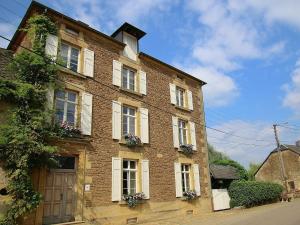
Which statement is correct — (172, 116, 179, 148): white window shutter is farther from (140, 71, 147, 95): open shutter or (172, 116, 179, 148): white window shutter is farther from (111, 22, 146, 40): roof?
(111, 22, 146, 40): roof

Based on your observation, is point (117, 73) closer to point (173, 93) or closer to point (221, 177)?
point (173, 93)

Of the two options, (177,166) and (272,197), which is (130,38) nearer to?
(177,166)

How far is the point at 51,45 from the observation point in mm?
12023

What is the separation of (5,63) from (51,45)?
209 centimetres

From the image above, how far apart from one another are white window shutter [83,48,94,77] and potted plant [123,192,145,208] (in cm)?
575

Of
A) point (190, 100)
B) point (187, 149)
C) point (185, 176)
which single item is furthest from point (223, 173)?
point (190, 100)

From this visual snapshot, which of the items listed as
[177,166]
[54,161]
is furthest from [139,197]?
[54,161]

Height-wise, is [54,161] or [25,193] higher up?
[54,161]

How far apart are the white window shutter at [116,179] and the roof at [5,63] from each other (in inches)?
216

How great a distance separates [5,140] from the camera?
30.3ft

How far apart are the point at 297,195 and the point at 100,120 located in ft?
86.3

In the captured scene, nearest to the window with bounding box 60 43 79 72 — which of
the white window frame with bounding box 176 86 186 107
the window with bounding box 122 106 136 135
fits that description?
the window with bounding box 122 106 136 135

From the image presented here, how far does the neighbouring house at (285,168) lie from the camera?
122 feet

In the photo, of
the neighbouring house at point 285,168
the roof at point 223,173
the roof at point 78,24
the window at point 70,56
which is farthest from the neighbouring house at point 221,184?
the neighbouring house at point 285,168
